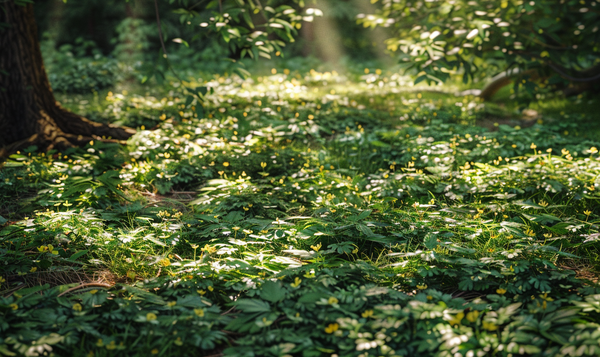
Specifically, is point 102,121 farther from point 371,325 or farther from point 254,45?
point 371,325

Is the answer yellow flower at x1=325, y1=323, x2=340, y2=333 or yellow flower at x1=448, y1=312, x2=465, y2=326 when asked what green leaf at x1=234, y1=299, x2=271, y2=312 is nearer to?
yellow flower at x1=325, y1=323, x2=340, y2=333

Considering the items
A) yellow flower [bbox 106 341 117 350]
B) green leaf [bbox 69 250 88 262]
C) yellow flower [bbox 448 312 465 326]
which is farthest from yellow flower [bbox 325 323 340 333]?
green leaf [bbox 69 250 88 262]

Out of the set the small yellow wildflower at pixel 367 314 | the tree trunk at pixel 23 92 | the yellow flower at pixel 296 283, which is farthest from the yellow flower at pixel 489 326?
the tree trunk at pixel 23 92

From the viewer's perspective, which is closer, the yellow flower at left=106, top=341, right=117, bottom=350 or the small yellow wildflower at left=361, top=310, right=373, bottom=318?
the yellow flower at left=106, top=341, right=117, bottom=350

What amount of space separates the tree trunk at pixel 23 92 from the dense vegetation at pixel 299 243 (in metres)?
0.36

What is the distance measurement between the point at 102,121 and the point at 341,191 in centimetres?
387

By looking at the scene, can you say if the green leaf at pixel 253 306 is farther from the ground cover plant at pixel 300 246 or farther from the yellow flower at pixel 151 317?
the yellow flower at pixel 151 317

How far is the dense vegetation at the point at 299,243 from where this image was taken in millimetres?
2041

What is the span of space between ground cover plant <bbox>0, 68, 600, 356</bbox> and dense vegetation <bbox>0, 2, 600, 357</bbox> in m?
0.02

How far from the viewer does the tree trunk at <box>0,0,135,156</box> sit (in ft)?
15.9

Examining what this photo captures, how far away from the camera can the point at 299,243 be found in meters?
3.10

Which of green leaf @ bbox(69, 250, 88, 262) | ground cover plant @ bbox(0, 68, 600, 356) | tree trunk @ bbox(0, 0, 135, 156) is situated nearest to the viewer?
ground cover plant @ bbox(0, 68, 600, 356)

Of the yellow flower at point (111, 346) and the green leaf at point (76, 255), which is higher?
the green leaf at point (76, 255)

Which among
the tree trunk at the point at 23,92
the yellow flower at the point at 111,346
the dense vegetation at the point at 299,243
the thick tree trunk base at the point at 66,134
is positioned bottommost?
the dense vegetation at the point at 299,243
